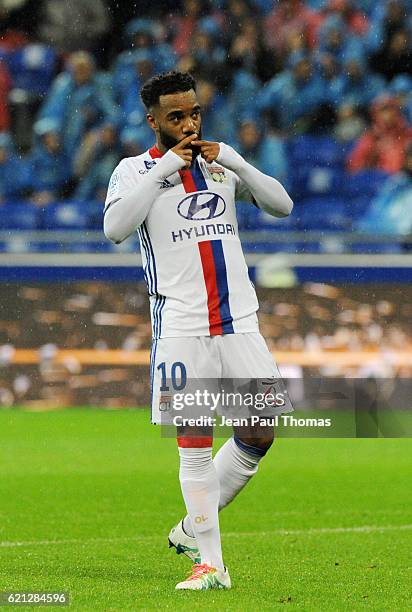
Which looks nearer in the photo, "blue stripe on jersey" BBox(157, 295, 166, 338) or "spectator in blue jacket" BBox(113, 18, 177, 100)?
"blue stripe on jersey" BBox(157, 295, 166, 338)

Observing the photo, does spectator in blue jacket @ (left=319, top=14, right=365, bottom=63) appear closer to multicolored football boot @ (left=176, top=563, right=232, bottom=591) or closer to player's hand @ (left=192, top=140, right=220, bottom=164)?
player's hand @ (left=192, top=140, right=220, bottom=164)

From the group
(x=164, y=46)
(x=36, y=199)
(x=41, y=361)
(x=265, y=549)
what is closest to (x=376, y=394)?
(x=41, y=361)

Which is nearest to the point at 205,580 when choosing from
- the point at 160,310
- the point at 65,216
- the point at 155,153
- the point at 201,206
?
the point at 160,310

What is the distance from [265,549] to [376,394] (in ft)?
20.5

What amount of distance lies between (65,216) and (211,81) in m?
2.48

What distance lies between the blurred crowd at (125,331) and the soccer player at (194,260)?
731 centimetres

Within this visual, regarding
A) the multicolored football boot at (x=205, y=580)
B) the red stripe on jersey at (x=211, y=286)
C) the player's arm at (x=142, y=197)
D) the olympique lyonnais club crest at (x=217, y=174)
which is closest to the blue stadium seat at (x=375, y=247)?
the olympique lyonnais club crest at (x=217, y=174)

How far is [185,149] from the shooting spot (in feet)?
14.1

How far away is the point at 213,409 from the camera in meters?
4.25

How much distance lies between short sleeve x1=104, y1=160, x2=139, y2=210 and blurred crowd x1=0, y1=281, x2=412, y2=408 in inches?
288

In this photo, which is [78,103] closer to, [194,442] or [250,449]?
[250,449]

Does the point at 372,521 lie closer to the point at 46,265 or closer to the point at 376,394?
the point at 376,394

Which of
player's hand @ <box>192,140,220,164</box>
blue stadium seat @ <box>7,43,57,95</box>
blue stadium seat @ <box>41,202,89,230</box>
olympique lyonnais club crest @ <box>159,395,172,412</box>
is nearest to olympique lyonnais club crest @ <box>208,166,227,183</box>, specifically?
player's hand @ <box>192,140,220,164</box>

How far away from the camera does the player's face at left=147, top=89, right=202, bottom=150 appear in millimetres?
4352
